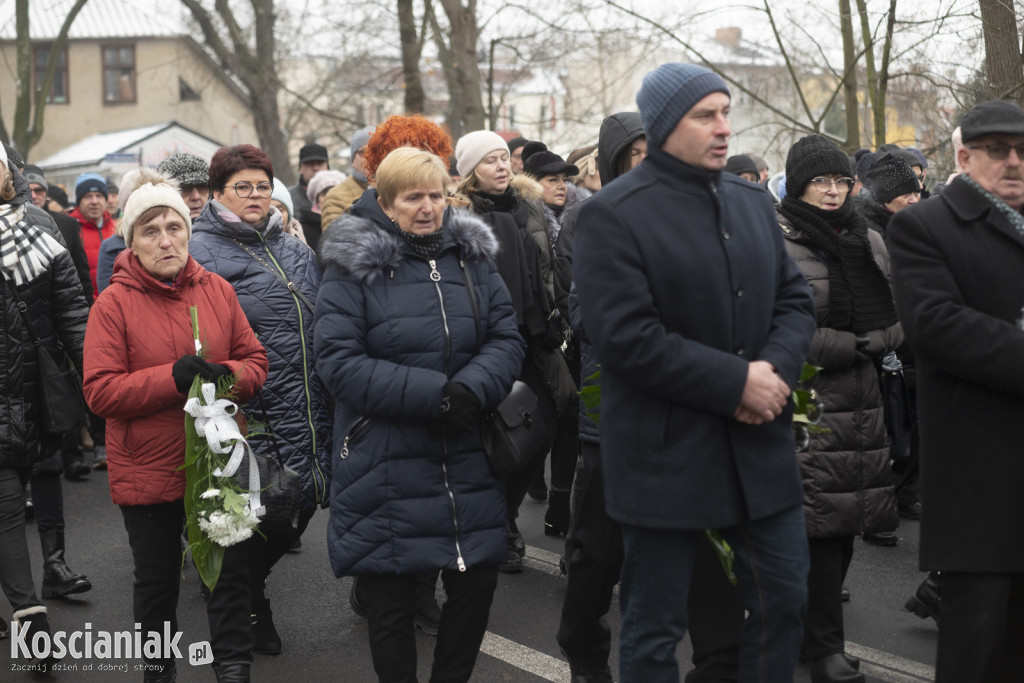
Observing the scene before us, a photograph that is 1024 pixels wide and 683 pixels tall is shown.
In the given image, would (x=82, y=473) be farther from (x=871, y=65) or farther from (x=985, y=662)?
(x=871, y=65)

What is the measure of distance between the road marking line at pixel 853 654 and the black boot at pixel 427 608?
0.27 meters

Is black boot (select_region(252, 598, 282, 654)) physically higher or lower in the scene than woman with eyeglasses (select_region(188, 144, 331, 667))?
lower

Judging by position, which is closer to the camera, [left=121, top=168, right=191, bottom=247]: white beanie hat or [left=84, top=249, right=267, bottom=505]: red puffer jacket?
[left=84, top=249, right=267, bottom=505]: red puffer jacket

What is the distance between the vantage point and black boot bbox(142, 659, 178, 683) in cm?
450

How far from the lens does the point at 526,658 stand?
5094 millimetres

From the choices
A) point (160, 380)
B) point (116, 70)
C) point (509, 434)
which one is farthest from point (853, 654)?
point (116, 70)

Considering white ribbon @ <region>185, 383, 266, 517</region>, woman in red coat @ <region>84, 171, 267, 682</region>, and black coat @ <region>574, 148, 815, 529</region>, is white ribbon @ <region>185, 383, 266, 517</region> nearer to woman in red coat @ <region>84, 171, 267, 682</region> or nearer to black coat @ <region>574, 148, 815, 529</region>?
woman in red coat @ <region>84, 171, 267, 682</region>

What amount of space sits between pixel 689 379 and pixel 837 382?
173cm

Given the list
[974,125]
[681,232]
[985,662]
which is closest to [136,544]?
[681,232]

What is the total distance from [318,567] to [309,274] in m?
2.08

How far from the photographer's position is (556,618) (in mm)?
5609

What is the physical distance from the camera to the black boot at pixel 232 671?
4.55 meters

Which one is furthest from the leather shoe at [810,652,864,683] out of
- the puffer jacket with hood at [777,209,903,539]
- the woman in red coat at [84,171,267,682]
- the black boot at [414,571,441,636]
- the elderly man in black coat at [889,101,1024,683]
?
the woman in red coat at [84,171,267,682]

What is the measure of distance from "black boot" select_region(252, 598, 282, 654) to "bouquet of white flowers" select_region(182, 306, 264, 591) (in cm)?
88
